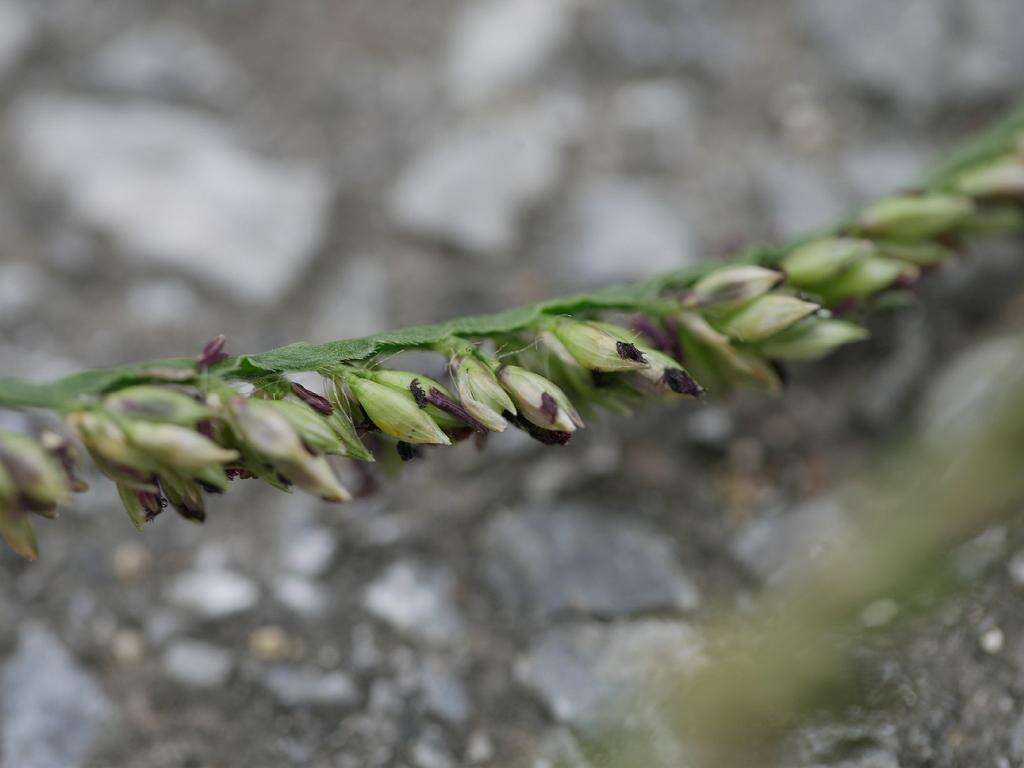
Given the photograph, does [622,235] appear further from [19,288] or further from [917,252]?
[19,288]

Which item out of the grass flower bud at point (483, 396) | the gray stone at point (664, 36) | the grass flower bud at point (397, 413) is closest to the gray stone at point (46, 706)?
the grass flower bud at point (397, 413)

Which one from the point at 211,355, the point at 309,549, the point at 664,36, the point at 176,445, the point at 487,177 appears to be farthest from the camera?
the point at 664,36

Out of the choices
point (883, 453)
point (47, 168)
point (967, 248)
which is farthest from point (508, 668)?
point (47, 168)

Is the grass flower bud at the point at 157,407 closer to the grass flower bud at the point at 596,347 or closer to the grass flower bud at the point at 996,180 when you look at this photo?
Answer: the grass flower bud at the point at 596,347

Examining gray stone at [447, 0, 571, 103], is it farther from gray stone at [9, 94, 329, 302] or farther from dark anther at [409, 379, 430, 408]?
dark anther at [409, 379, 430, 408]

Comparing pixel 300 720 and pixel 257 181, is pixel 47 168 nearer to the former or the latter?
pixel 257 181

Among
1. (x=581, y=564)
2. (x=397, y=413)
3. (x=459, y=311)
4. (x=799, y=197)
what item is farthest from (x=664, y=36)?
(x=397, y=413)
